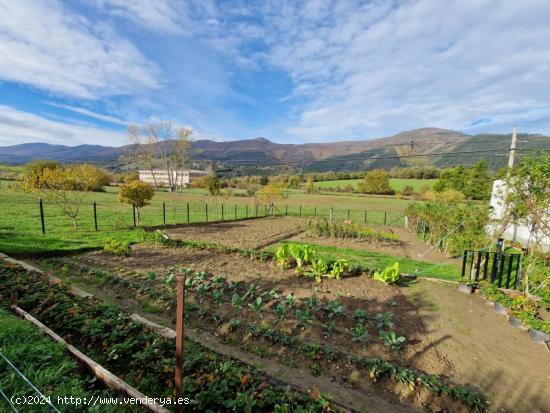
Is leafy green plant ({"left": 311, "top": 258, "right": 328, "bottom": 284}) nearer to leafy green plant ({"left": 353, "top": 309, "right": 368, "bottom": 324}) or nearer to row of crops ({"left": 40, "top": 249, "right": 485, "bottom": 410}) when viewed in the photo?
row of crops ({"left": 40, "top": 249, "right": 485, "bottom": 410})

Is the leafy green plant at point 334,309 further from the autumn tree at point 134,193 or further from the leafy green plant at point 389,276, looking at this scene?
the autumn tree at point 134,193

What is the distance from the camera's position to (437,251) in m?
12.0

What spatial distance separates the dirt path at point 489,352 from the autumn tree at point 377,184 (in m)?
45.8

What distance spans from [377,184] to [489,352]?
1895 inches

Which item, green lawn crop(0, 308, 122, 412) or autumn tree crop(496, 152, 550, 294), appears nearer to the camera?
green lawn crop(0, 308, 122, 412)

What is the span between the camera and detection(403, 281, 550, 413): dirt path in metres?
3.17

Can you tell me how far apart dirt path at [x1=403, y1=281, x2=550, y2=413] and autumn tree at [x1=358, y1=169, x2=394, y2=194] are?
150 feet

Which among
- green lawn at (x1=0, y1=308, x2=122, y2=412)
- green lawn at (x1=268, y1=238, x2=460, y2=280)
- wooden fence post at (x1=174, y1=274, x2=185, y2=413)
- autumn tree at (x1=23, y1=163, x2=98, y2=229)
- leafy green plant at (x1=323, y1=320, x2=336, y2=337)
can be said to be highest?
autumn tree at (x1=23, y1=163, x2=98, y2=229)

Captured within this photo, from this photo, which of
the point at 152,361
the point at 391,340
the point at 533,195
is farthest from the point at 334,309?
the point at 533,195

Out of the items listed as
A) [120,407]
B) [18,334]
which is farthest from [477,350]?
[18,334]

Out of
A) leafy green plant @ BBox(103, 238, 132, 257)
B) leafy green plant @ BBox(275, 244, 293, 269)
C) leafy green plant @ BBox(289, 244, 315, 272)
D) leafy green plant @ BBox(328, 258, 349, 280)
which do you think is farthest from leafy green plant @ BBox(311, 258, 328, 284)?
leafy green plant @ BBox(103, 238, 132, 257)

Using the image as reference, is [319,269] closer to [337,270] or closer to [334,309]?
[337,270]

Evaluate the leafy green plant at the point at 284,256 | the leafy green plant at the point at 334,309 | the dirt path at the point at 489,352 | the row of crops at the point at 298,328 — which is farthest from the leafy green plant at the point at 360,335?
the leafy green plant at the point at 284,256

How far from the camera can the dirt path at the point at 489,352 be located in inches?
125
